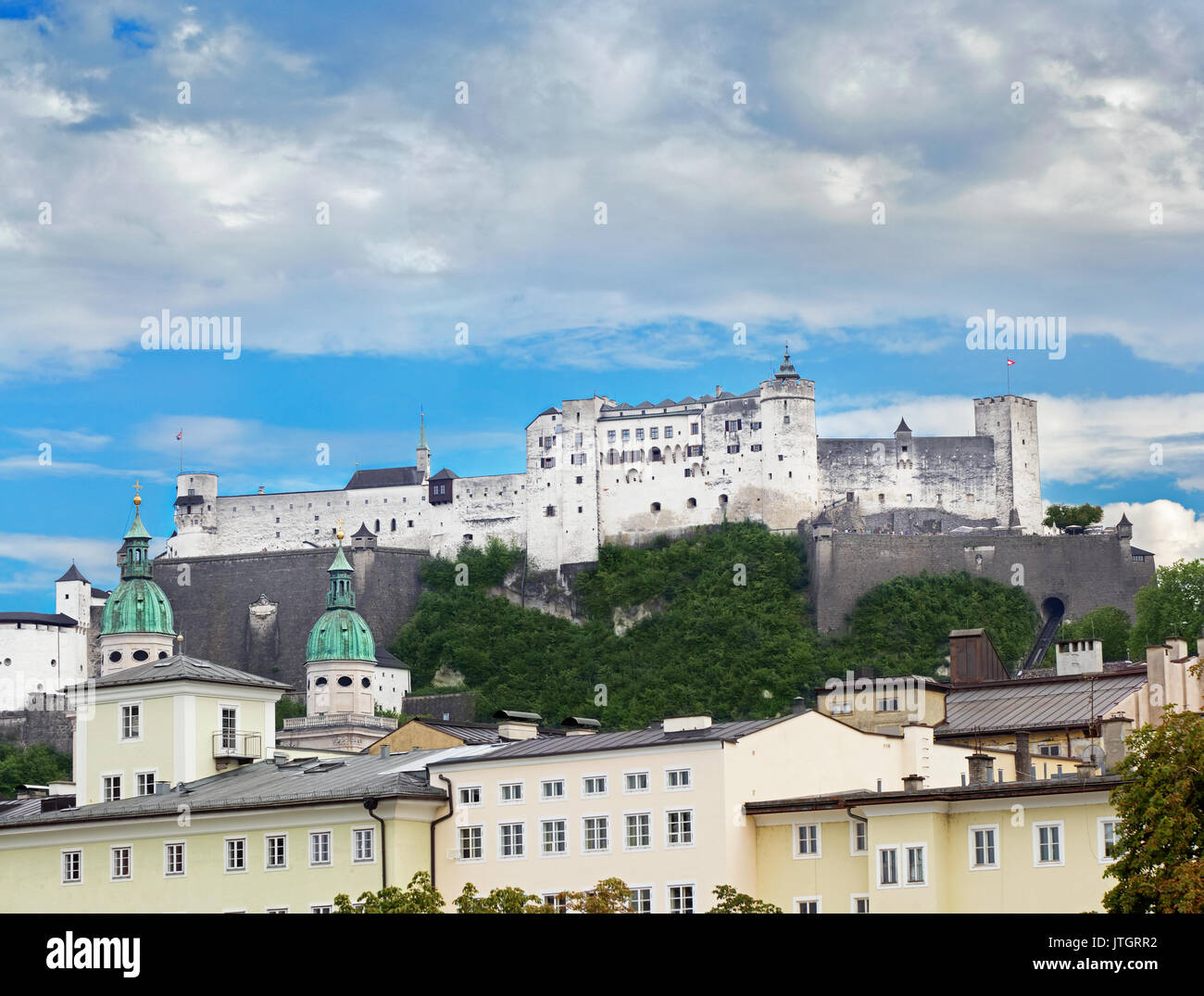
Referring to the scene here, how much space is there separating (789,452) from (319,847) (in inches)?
2834

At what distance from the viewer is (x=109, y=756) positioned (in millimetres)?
38219

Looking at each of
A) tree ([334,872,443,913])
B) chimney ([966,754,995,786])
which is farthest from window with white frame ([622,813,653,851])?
tree ([334,872,443,913])

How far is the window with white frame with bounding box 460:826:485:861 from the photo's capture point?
32.4 m

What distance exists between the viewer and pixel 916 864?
92.0 ft

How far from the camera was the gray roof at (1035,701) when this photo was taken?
38.4 meters

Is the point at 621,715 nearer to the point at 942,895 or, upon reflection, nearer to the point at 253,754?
the point at 253,754

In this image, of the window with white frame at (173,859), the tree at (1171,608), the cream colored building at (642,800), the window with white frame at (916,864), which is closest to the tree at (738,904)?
the window with white frame at (916,864)

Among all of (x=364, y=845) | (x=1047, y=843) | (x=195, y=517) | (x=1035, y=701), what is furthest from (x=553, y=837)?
(x=195, y=517)

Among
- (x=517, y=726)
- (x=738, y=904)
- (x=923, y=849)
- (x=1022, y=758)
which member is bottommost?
(x=738, y=904)

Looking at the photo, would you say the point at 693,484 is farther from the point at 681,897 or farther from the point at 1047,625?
the point at 681,897

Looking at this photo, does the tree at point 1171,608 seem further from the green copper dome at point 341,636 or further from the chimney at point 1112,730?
the chimney at point 1112,730

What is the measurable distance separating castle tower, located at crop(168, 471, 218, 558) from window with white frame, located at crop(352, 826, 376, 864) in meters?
77.1

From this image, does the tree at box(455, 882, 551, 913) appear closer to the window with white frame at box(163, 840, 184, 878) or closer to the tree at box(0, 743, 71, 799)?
the window with white frame at box(163, 840, 184, 878)

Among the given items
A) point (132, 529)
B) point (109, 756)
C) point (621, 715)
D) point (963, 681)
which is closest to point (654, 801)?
point (109, 756)
